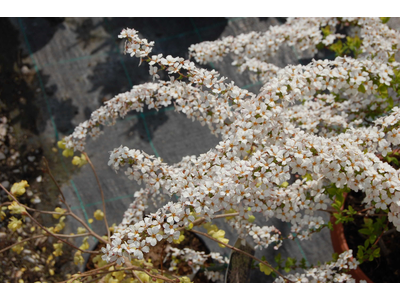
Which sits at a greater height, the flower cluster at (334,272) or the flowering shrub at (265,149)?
the flowering shrub at (265,149)

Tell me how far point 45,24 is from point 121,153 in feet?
12.7

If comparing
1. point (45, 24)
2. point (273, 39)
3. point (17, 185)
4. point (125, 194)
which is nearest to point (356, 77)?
point (273, 39)

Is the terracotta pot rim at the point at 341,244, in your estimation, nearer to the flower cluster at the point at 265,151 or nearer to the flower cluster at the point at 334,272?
the flower cluster at the point at 334,272

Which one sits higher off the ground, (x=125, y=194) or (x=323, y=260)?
(x=125, y=194)

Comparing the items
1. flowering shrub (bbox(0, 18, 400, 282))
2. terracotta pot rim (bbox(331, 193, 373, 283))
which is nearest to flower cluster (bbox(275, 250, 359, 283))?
flowering shrub (bbox(0, 18, 400, 282))

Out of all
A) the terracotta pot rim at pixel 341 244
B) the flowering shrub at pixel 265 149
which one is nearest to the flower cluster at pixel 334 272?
the flowering shrub at pixel 265 149

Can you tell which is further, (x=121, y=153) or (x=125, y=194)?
(x=125, y=194)

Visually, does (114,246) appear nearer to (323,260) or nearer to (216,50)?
(216,50)

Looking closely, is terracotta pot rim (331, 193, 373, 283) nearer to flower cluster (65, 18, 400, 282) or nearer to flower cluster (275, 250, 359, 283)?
flower cluster (275, 250, 359, 283)

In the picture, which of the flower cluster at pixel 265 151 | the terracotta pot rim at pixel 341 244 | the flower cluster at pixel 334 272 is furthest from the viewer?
the terracotta pot rim at pixel 341 244

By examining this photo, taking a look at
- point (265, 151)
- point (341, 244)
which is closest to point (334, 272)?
point (341, 244)

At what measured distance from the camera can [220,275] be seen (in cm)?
309

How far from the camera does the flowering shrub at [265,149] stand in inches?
63.2

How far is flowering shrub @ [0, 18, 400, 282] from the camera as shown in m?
1.61
